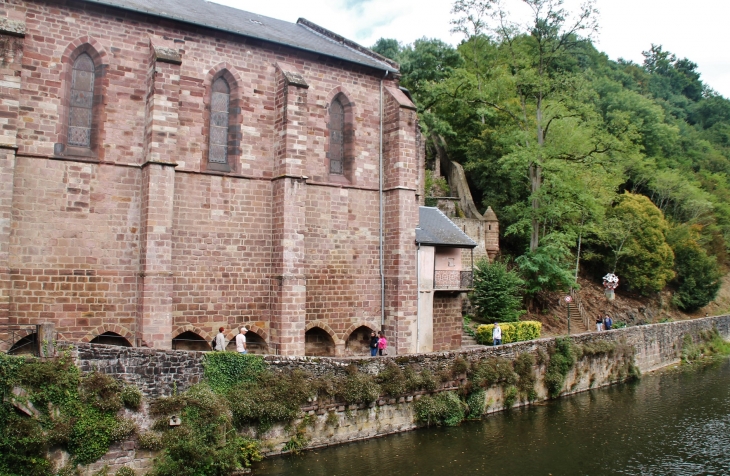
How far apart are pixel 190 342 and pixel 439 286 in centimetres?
970

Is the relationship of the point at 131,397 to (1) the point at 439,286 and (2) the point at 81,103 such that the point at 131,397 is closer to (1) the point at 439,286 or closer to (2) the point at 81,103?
(2) the point at 81,103

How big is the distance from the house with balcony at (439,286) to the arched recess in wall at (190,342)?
25.5 ft

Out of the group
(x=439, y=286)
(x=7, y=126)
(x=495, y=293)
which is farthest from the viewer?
(x=495, y=293)

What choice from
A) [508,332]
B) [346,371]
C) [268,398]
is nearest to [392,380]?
[346,371]

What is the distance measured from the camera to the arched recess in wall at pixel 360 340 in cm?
2105

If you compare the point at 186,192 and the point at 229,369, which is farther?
the point at 186,192

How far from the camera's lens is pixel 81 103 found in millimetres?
16750

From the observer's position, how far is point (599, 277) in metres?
39.6

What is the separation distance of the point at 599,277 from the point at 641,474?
27202 millimetres

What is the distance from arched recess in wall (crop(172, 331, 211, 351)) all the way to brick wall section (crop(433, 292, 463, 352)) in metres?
9.03

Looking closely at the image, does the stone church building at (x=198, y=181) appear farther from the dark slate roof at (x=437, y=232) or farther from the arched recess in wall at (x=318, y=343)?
the dark slate roof at (x=437, y=232)

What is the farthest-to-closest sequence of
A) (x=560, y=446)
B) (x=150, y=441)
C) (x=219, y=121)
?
(x=219, y=121), (x=560, y=446), (x=150, y=441)

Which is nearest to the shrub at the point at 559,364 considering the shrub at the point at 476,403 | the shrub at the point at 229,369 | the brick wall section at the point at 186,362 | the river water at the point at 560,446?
the brick wall section at the point at 186,362

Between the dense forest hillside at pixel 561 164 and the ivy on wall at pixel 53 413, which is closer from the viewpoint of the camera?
the ivy on wall at pixel 53 413
